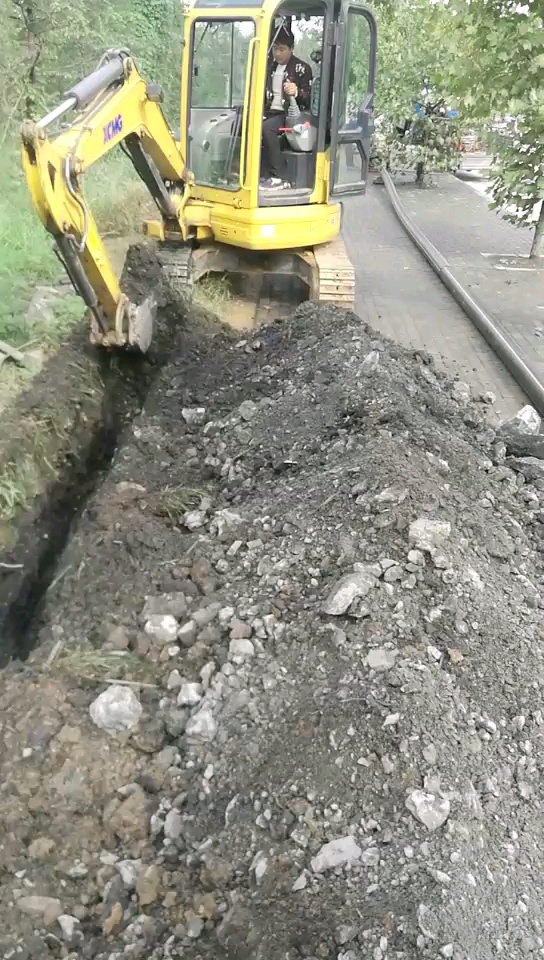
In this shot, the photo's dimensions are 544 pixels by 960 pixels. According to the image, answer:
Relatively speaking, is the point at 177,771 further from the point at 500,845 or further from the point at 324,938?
the point at 500,845

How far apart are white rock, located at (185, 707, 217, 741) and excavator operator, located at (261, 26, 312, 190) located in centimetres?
492

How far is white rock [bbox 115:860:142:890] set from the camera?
2.56 m

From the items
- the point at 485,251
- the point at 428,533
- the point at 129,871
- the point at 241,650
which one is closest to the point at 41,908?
the point at 129,871

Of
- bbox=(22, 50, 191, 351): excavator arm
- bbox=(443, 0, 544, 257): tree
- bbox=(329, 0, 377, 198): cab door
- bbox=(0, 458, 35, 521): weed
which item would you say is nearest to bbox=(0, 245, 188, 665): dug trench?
bbox=(0, 458, 35, 521): weed

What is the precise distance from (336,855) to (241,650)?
0.96 metres

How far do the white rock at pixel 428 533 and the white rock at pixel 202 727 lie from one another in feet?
3.61

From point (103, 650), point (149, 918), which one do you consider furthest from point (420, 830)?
point (103, 650)

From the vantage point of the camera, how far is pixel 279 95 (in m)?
6.53

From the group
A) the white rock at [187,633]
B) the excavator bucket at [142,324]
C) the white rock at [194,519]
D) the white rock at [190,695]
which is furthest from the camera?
the excavator bucket at [142,324]

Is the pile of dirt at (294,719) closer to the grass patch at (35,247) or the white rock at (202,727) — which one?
the white rock at (202,727)

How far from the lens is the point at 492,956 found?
2148 mm

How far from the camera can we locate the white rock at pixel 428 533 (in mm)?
3361

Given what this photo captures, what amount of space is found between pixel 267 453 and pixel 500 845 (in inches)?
102

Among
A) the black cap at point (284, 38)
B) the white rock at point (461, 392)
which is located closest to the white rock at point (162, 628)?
the white rock at point (461, 392)
